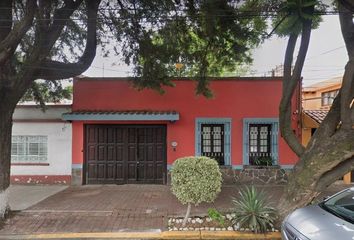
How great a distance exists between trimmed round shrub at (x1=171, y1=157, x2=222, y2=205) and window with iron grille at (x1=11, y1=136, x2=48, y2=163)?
7.29 metres

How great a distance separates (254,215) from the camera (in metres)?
7.11

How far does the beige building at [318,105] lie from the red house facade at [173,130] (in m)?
0.42

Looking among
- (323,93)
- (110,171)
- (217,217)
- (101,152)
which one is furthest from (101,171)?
(323,93)

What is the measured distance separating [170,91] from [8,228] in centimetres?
A: 730

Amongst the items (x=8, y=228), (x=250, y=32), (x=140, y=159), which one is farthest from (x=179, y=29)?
(x=8, y=228)

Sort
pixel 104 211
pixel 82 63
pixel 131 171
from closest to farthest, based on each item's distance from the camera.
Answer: pixel 104 211
pixel 82 63
pixel 131 171

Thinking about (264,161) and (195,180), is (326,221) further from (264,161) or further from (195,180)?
(264,161)

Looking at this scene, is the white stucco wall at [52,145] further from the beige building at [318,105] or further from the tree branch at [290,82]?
the beige building at [318,105]

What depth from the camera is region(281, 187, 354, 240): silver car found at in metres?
4.50

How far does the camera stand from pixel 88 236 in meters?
7.07

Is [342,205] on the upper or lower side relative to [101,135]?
lower

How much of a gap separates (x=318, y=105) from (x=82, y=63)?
57.2 feet

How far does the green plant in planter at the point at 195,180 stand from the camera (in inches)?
286

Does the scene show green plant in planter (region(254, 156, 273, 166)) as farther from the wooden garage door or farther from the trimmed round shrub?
the trimmed round shrub
